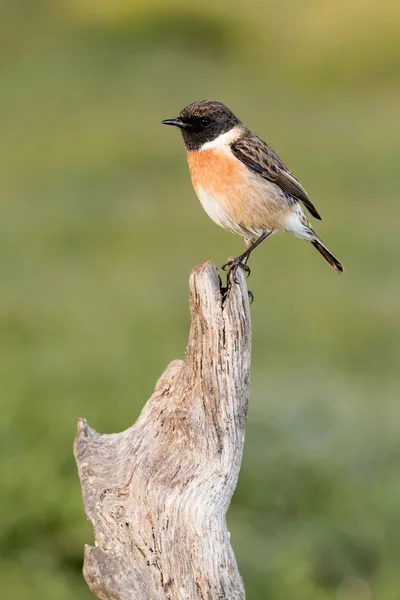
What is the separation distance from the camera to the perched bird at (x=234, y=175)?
21.8 feet

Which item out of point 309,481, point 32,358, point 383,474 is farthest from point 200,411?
point 32,358

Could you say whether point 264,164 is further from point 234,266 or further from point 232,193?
point 234,266

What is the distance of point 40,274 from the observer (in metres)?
18.4

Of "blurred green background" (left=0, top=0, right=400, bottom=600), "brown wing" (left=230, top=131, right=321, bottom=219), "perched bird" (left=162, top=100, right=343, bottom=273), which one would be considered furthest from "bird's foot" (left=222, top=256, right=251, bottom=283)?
"blurred green background" (left=0, top=0, right=400, bottom=600)

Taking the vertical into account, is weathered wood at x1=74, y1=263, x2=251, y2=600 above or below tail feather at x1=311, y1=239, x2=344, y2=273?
below

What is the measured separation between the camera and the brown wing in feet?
22.4

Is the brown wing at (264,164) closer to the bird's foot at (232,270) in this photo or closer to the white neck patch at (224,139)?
the white neck patch at (224,139)

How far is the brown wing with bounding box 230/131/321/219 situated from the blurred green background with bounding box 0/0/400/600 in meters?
3.30

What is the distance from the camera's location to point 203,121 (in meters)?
6.63

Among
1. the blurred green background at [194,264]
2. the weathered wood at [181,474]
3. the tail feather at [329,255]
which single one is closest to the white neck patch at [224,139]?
the tail feather at [329,255]

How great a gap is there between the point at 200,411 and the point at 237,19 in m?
27.4

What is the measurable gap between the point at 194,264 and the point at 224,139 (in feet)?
37.8

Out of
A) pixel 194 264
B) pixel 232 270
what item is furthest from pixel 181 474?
pixel 194 264

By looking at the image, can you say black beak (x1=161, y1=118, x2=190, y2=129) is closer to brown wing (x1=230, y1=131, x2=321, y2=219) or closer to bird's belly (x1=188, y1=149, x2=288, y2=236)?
bird's belly (x1=188, y1=149, x2=288, y2=236)
